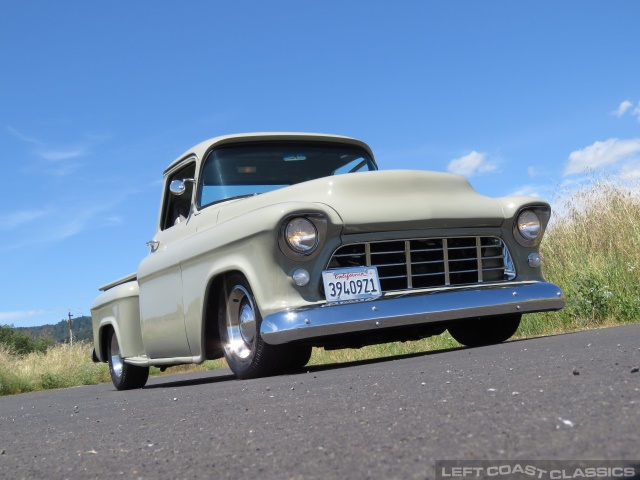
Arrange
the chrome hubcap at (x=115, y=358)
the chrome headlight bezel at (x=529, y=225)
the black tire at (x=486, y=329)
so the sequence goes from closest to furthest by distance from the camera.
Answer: the chrome headlight bezel at (x=529, y=225) < the black tire at (x=486, y=329) < the chrome hubcap at (x=115, y=358)

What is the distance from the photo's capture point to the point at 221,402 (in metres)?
4.22

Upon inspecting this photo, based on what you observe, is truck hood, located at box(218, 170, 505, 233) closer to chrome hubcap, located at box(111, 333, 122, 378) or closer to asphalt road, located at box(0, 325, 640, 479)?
asphalt road, located at box(0, 325, 640, 479)

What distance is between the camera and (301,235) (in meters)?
5.29

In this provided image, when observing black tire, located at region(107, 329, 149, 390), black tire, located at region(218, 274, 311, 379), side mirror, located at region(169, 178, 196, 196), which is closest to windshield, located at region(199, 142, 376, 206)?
side mirror, located at region(169, 178, 196, 196)

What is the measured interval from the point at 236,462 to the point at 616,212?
11440 mm

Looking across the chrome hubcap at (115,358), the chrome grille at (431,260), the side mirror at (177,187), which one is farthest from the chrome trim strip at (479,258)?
the chrome hubcap at (115,358)

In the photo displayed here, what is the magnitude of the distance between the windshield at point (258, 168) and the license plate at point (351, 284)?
1474mm

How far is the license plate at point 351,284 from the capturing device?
5.27 metres

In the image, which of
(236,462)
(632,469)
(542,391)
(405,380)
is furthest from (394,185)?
(632,469)

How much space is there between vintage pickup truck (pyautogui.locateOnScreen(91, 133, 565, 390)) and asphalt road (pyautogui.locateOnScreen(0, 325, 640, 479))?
2.40 feet

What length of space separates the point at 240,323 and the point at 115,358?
2.91 m

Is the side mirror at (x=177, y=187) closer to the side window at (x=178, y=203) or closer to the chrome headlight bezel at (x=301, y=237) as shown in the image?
the side window at (x=178, y=203)

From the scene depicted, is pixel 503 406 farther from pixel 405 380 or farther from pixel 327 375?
pixel 327 375

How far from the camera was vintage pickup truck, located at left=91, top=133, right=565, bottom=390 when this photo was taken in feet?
17.3
